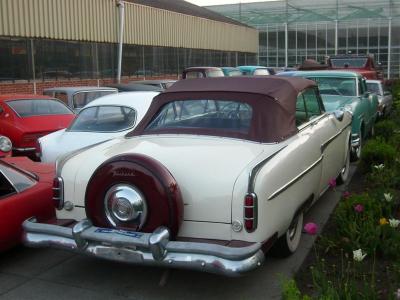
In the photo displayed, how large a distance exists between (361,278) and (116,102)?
4.60 m

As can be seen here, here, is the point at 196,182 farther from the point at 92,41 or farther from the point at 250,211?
the point at 92,41

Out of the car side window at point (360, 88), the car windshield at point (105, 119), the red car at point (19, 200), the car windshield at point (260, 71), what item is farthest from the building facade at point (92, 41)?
the red car at point (19, 200)

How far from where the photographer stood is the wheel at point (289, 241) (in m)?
4.39

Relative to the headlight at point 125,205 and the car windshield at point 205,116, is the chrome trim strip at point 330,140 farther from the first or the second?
the headlight at point 125,205

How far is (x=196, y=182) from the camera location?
3.75 metres

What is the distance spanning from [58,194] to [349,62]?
49.0 feet

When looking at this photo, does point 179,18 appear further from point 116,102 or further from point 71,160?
point 71,160

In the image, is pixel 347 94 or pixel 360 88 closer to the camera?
pixel 347 94

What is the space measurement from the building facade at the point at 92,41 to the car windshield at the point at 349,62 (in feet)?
32.1

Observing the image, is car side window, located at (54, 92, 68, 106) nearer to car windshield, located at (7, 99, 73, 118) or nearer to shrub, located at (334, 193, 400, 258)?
car windshield, located at (7, 99, 73, 118)

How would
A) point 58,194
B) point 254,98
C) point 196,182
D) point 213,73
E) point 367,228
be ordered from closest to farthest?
point 196,182 < point 58,194 < point 367,228 < point 254,98 < point 213,73

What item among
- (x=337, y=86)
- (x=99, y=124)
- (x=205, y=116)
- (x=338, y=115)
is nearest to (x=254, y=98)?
(x=205, y=116)

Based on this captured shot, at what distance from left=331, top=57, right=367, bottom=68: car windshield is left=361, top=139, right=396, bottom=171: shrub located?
10.5 meters

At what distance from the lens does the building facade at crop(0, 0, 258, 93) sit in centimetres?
1789
